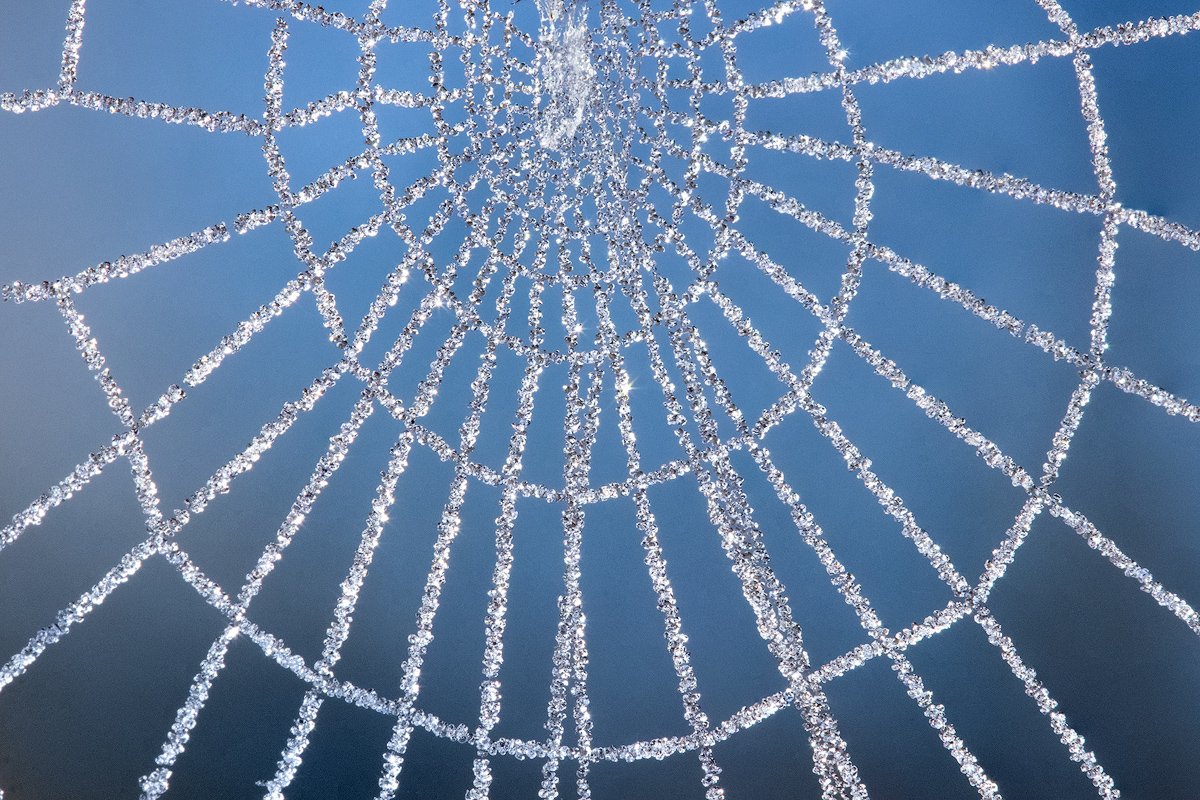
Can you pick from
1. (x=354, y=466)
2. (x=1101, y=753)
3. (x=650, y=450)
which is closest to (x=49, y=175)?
(x=354, y=466)

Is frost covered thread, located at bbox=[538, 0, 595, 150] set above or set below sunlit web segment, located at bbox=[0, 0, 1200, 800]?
above

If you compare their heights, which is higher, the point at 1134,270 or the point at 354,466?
the point at 1134,270

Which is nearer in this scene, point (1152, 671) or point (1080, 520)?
point (1080, 520)

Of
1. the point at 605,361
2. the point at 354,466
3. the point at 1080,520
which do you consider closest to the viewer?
the point at 1080,520

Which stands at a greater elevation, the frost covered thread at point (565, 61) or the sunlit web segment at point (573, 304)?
the frost covered thread at point (565, 61)

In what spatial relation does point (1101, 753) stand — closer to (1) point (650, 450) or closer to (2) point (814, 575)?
(2) point (814, 575)
